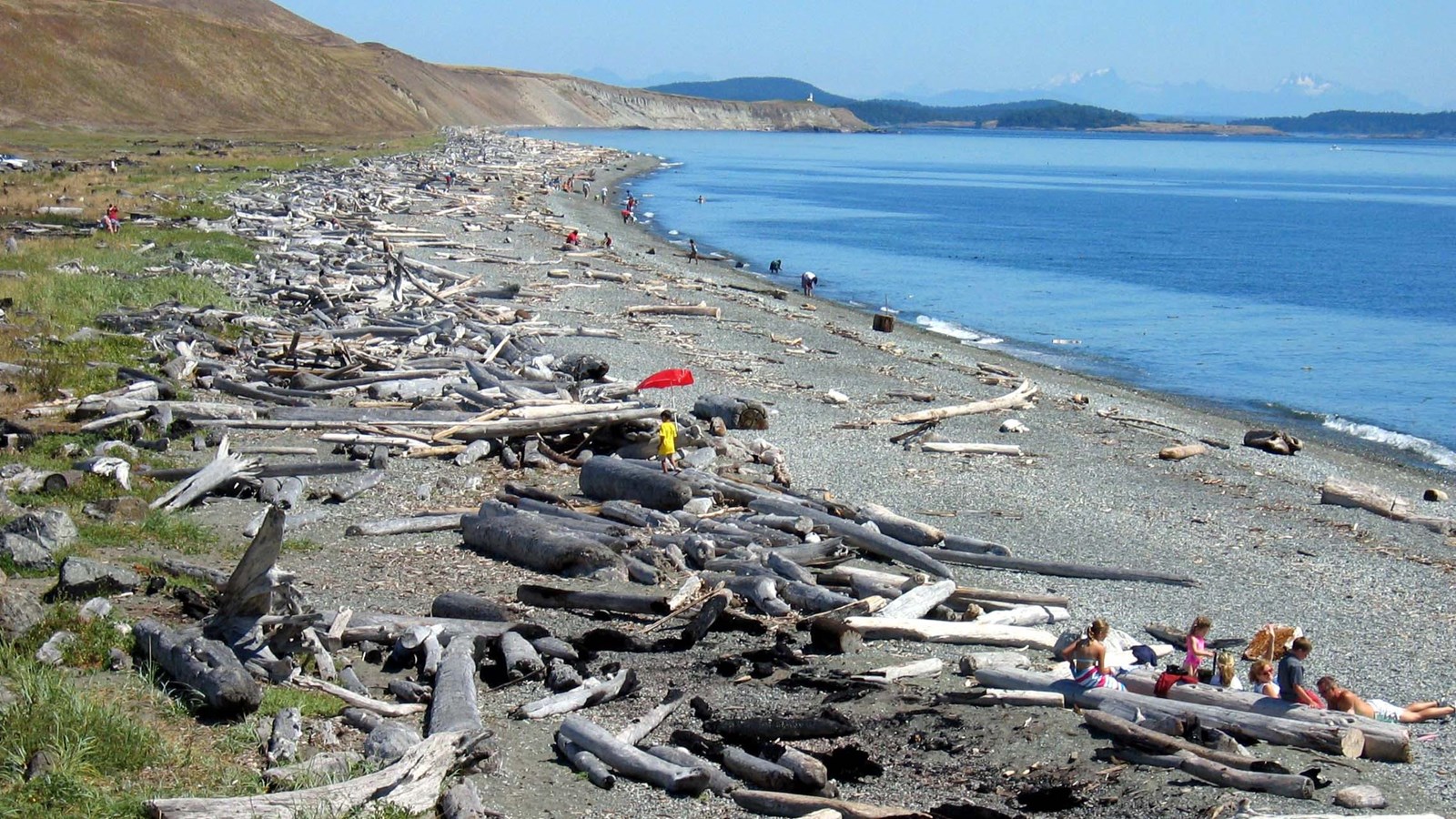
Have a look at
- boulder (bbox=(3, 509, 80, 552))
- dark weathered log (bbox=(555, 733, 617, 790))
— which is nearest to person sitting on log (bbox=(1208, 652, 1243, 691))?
dark weathered log (bbox=(555, 733, 617, 790))

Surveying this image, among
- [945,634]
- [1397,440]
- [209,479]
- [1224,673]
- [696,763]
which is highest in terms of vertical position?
[209,479]

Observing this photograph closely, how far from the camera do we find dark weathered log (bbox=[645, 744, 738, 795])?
791 centimetres

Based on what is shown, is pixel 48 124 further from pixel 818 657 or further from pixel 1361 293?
pixel 818 657

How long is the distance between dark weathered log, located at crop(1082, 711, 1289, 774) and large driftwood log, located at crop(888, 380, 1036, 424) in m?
12.3

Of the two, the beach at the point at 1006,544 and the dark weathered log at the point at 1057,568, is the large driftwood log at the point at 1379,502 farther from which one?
the dark weathered log at the point at 1057,568

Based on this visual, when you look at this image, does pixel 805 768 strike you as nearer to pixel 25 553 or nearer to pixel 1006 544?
pixel 25 553

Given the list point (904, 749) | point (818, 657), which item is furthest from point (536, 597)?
point (904, 749)

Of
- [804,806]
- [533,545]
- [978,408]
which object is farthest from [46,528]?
[978,408]

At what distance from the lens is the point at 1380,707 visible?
9.62 metres

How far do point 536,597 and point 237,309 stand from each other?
1509cm

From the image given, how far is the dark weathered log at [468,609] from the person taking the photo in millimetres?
10219

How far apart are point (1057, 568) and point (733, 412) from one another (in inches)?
268

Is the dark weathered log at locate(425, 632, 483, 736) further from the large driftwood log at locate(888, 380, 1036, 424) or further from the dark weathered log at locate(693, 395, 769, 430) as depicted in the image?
the large driftwood log at locate(888, 380, 1036, 424)

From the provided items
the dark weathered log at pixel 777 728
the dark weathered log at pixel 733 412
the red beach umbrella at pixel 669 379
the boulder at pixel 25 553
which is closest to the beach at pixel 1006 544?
the dark weathered log at pixel 777 728
